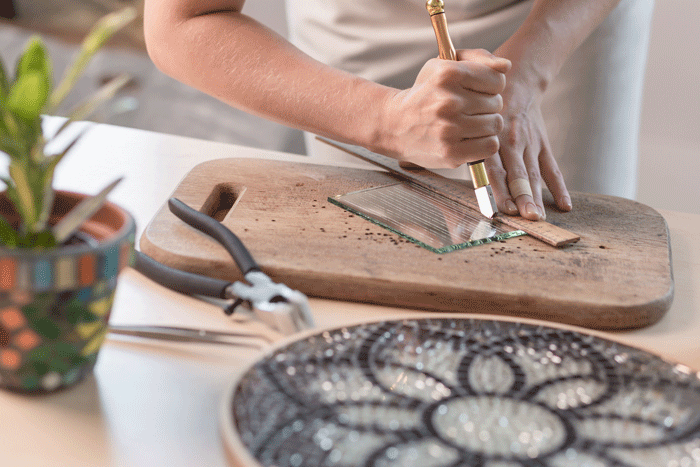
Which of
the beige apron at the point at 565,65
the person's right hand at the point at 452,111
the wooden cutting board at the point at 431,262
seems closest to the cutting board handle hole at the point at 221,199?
the wooden cutting board at the point at 431,262

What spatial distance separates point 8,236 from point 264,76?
22.9 inches

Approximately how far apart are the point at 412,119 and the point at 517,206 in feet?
0.59

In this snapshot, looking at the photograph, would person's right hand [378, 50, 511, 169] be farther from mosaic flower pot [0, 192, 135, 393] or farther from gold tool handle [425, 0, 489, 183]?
mosaic flower pot [0, 192, 135, 393]

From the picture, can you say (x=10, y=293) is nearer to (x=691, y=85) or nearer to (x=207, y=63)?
(x=207, y=63)

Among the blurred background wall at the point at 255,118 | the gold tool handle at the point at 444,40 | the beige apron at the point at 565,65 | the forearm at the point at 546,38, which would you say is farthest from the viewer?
the blurred background wall at the point at 255,118

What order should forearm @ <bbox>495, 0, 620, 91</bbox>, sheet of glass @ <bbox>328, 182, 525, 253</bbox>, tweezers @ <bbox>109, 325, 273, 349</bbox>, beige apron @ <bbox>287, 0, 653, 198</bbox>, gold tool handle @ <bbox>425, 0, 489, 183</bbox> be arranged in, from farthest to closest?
beige apron @ <bbox>287, 0, 653, 198</bbox> → forearm @ <bbox>495, 0, 620, 91</bbox> → gold tool handle @ <bbox>425, 0, 489, 183</bbox> → sheet of glass @ <bbox>328, 182, 525, 253</bbox> → tweezers @ <bbox>109, 325, 273, 349</bbox>

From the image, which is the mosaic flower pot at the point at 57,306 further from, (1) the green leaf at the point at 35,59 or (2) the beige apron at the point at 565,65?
(2) the beige apron at the point at 565,65

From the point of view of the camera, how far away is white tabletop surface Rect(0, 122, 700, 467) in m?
0.42

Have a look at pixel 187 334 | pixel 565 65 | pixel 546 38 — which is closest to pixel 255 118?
pixel 565 65

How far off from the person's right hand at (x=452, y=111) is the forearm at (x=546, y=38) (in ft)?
0.63

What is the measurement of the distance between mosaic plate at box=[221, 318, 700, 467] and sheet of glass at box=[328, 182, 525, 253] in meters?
0.19

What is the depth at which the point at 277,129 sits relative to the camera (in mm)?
2926

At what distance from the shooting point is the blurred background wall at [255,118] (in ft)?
8.57

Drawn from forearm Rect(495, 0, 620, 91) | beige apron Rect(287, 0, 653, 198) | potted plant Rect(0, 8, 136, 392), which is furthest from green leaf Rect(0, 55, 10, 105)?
beige apron Rect(287, 0, 653, 198)
